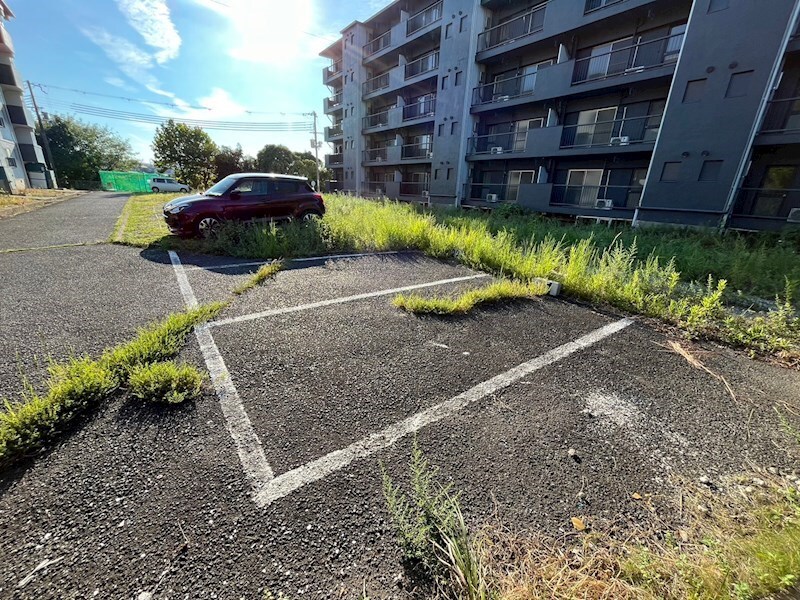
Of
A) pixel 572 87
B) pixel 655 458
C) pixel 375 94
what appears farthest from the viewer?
pixel 375 94

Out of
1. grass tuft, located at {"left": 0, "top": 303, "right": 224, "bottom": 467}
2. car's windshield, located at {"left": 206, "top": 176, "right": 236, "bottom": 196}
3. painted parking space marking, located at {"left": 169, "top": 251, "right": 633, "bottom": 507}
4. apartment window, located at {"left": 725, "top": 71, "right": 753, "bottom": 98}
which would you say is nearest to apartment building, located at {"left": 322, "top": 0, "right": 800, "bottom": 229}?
apartment window, located at {"left": 725, "top": 71, "right": 753, "bottom": 98}

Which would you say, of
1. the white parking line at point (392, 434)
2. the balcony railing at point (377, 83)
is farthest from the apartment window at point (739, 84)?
the balcony railing at point (377, 83)

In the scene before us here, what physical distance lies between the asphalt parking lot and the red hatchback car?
392 cm

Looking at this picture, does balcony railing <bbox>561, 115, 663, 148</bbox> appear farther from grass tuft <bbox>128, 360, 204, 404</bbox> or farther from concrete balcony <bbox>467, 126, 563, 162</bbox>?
grass tuft <bbox>128, 360, 204, 404</bbox>

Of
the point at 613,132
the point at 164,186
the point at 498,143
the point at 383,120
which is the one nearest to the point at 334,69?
the point at 383,120

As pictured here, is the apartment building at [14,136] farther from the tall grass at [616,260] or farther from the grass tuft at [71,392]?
the grass tuft at [71,392]

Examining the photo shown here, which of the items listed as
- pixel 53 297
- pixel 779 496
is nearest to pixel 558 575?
pixel 779 496

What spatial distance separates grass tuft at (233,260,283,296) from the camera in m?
4.57

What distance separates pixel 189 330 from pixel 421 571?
3.08 meters

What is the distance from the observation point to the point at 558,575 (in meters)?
1.35

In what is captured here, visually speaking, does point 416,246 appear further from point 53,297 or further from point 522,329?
point 53,297

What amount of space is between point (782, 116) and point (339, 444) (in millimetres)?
14500

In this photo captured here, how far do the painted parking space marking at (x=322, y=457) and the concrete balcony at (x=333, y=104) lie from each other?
101ft

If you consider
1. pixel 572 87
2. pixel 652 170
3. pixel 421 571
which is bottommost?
pixel 421 571
